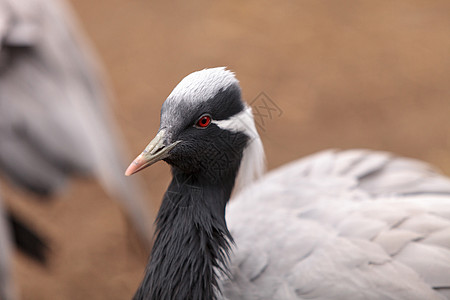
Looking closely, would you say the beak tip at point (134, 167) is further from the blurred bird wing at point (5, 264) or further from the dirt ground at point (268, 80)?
the dirt ground at point (268, 80)

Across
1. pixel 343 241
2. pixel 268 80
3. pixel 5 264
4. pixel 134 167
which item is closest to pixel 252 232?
pixel 343 241

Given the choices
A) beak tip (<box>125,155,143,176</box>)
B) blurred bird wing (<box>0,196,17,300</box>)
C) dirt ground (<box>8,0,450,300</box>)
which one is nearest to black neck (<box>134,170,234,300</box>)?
beak tip (<box>125,155,143,176</box>)

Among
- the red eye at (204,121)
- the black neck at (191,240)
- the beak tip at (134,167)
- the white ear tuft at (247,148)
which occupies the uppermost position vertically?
the red eye at (204,121)

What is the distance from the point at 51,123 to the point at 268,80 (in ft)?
7.94

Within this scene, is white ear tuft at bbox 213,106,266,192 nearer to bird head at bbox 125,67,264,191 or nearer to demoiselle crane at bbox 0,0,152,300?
bird head at bbox 125,67,264,191

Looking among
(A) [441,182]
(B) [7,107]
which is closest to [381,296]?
(A) [441,182]

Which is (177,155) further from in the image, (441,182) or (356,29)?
(356,29)

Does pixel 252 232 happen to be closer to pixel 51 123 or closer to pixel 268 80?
pixel 51 123

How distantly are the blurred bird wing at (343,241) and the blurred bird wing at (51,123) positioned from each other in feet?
3.05

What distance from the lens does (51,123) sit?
109 inches

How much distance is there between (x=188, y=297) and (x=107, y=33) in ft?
13.3

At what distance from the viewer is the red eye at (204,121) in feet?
5.34

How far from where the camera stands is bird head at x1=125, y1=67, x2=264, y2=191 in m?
1.58

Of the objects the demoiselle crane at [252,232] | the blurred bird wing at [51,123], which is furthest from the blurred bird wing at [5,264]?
the demoiselle crane at [252,232]
